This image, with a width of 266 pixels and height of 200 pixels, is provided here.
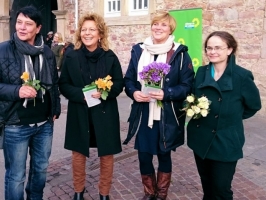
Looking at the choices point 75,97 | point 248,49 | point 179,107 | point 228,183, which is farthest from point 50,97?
point 248,49

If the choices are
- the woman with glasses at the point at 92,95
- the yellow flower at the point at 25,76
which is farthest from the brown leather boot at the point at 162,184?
the yellow flower at the point at 25,76

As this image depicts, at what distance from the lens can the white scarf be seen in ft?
11.0

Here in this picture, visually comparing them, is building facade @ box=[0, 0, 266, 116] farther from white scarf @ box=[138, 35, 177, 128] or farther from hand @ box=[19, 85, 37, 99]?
hand @ box=[19, 85, 37, 99]

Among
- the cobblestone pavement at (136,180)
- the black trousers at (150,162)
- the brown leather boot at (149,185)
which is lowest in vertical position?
the cobblestone pavement at (136,180)

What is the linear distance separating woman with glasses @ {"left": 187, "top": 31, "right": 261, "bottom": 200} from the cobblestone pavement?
44.8 inches

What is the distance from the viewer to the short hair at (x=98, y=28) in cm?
334

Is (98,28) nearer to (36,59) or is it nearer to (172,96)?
(36,59)

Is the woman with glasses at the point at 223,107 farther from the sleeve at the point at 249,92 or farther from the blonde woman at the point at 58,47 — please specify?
the blonde woman at the point at 58,47

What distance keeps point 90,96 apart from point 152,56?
75 centimetres

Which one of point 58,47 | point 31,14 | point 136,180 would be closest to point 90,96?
point 31,14

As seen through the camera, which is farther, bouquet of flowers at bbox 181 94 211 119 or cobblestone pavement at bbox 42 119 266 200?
cobblestone pavement at bbox 42 119 266 200

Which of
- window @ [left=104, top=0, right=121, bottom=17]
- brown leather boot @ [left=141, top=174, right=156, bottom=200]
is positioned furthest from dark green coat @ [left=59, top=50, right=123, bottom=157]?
window @ [left=104, top=0, right=121, bottom=17]

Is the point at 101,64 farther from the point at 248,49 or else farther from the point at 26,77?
the point at 248,49

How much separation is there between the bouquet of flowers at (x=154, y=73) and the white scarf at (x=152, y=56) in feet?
0.69
